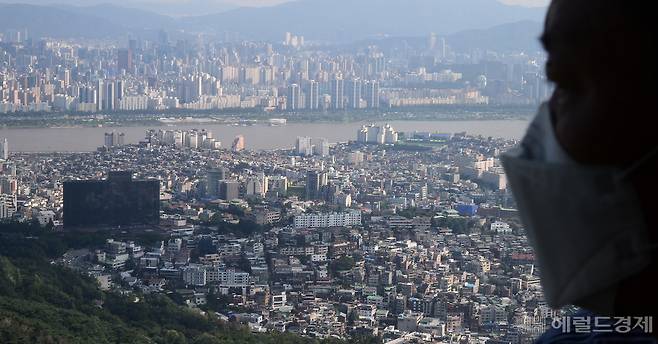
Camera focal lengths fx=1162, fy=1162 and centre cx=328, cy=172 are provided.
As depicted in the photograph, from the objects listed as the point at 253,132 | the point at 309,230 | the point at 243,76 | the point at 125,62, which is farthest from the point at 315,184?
the point at 125,62

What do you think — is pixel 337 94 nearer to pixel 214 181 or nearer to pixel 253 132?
pixel 253 132

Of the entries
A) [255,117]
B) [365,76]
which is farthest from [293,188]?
[365,76]

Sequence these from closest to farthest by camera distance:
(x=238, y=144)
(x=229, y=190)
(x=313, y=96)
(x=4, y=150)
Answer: (x=229, y=190)
(x=4, y=150)
(x=238, y=144)
(x=313, y=96)

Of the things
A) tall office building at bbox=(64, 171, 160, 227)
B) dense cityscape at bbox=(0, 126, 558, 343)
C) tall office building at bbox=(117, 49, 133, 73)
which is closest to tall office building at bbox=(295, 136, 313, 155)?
dense cityscape at bbox=(0, 126, 558, 343)

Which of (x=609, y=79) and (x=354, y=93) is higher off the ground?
(x=609, y=79)

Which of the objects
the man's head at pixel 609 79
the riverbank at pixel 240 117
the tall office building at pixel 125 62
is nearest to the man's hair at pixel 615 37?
the man's head at pixel 609 79

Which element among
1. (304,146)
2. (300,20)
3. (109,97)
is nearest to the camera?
(304,146)

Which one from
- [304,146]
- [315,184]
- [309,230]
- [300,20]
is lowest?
[309,230]
